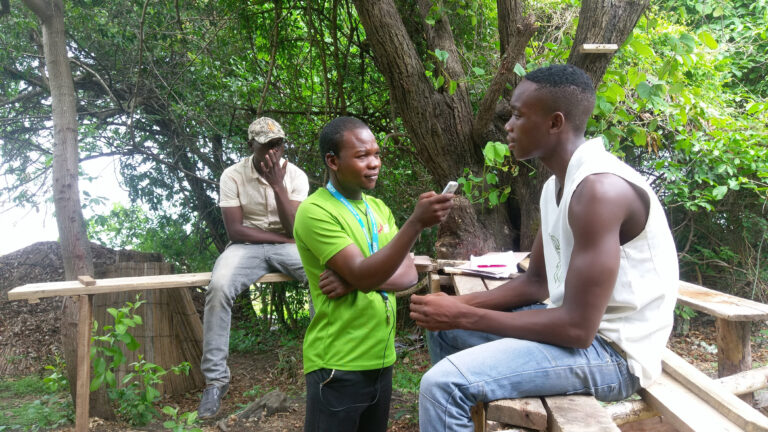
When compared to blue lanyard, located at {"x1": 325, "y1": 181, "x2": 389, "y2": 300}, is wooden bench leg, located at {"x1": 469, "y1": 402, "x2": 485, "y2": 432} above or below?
below

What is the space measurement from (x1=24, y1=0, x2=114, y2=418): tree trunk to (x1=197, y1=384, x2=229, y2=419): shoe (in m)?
0.89

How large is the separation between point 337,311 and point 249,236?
6.92 ft

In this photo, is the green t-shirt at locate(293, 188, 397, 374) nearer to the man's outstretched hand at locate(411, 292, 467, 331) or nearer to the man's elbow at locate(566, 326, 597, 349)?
the man's outstretched hand at locate(411, 292, 467, 331)

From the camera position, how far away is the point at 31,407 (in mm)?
3664

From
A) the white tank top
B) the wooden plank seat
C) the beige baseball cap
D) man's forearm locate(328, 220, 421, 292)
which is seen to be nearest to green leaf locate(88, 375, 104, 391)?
the wooden plank seat

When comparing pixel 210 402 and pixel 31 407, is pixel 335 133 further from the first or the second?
pixel 31 407

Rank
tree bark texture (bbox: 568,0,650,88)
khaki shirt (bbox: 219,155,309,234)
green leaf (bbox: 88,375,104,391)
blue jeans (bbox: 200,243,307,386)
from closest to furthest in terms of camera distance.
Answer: green leaf (bbox: 88,375,104,391), tree bark texture (bbox: 568,0,650,88), blue jeans (bbox: 200,243,307,386), khaki shirt (bbox: 219,155,309,234)

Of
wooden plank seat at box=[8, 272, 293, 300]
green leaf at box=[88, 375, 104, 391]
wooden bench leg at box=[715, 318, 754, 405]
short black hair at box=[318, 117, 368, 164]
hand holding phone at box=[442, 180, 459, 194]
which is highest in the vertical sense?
short black hair at box=[318, 117, 368, 164]

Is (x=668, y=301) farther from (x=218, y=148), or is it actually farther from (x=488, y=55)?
(x=218, y=148)

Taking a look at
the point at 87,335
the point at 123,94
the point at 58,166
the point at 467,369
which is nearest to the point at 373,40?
the point at 58,166

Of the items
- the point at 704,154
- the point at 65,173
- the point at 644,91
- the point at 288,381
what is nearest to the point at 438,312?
the point at 644,91

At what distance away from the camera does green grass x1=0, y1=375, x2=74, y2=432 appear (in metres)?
3.68

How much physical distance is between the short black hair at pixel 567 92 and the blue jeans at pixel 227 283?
8.31 feet

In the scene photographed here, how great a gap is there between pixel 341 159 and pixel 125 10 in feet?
16.0
